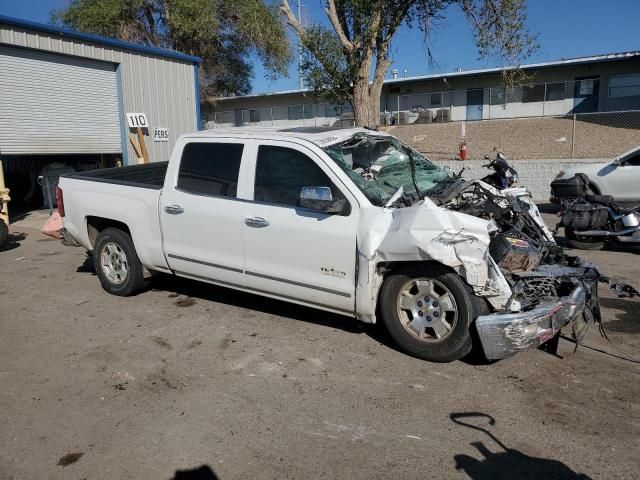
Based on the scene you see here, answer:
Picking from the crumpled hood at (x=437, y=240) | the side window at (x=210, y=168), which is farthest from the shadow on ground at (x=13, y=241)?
the crumpled hood at (x=437, y=240)

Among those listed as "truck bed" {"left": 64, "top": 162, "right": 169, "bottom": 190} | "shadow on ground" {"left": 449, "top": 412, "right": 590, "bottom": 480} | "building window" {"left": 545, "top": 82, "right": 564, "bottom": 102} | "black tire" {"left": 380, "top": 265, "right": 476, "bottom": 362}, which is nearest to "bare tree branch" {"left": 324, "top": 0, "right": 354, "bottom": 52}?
"truck bed" {"left": 64, "top": 162, "right": 169, "bottom": 190}

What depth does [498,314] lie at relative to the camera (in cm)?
404

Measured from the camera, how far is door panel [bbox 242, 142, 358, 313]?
4.55 meters

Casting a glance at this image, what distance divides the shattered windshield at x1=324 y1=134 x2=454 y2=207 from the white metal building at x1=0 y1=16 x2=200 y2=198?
1070 centimetres

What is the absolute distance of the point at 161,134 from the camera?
16234 millimetres

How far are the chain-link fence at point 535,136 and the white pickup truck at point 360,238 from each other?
15126mm

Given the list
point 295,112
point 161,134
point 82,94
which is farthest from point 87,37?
point 295,112

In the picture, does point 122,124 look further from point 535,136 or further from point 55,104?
point 535,136

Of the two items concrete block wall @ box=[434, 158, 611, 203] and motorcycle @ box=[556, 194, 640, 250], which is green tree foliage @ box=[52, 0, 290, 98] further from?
motorcycle @ box=[556, 194, 640, 250]

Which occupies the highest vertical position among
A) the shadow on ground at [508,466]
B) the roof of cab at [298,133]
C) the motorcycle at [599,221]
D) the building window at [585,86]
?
the building window at [585,86]

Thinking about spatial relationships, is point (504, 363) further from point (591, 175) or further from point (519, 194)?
point (591, 175)

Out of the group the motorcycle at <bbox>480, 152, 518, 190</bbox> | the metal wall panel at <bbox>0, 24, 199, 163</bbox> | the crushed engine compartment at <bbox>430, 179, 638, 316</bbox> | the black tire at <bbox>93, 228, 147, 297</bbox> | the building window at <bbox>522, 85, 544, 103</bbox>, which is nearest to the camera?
the crushed engine compartment at <bbox>430, 179, 638, 316</bbox>

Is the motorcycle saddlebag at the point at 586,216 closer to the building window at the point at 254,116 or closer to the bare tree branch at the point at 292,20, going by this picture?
the bare tree branch at the point at 292,20

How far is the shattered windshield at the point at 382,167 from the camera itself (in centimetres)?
480
